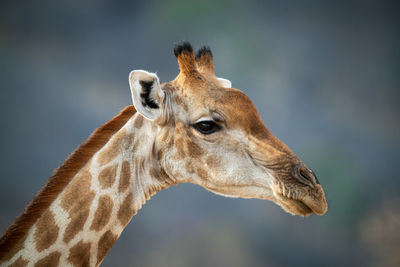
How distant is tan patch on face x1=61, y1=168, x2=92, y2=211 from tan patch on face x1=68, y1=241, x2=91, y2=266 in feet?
0.98

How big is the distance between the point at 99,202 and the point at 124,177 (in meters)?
0.28

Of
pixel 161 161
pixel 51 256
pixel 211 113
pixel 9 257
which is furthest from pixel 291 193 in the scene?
pixel 9 257

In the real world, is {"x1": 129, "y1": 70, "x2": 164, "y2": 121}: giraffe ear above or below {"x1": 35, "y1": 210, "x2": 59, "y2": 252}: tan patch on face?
above

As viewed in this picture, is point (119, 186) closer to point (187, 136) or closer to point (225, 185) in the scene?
point (187, 136)

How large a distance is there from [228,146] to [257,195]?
46cm

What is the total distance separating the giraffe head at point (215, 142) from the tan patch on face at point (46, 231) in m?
0.94

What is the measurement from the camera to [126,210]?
2.81 m

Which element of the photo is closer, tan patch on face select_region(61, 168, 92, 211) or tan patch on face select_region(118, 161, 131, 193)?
tan patch on face select_region(61, 168, 92, 211)

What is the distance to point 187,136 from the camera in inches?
112

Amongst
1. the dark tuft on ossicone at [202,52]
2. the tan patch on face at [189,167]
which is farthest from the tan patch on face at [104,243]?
the dark tuft on ossicone at [202,52]

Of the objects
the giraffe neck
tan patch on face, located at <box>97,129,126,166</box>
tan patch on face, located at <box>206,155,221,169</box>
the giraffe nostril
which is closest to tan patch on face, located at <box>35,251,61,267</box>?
the giraffe neck

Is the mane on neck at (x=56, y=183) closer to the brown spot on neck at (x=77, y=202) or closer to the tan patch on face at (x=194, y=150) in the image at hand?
the brown spot on neck at (x=77, y=202)

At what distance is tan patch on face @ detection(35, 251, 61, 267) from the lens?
254 centimetres

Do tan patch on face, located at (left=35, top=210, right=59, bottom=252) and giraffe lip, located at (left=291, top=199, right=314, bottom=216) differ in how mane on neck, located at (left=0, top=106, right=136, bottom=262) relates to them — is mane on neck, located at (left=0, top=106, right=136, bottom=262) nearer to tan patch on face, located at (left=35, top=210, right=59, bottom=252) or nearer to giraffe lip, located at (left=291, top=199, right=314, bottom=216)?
tan patch on face, located at (left=35, top=210, right=59, bottom=252)
